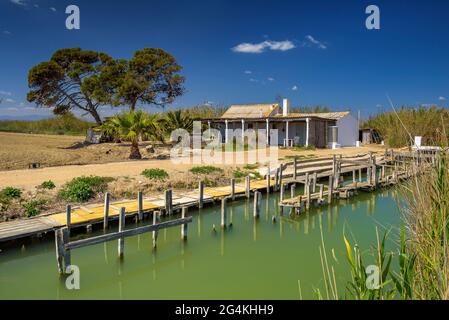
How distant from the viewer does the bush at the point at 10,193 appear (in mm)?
11166

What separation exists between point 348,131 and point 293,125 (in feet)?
22.7

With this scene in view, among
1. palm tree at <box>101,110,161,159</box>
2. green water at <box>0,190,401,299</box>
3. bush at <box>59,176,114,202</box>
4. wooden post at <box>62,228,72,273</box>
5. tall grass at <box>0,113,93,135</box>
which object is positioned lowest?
green water at <box>0,190,401,299</box>

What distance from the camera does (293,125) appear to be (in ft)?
117

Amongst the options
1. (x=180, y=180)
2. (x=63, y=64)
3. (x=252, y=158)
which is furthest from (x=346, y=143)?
(x=63, y=64)

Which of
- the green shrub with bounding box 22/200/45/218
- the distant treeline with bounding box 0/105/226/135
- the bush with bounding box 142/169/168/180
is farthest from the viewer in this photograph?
the distant treeline with bounding box 0/105/226/135

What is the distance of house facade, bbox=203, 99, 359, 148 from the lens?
34094mm

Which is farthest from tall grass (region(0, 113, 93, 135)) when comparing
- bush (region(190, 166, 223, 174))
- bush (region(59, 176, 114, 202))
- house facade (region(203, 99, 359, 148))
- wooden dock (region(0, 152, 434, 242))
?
wooden dock (region(0, 152, 434, 242))

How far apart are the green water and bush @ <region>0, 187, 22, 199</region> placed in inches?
107

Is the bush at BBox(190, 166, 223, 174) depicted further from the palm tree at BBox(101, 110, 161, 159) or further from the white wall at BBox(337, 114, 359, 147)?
the white wall at BBox(337, 114, 359, 147)

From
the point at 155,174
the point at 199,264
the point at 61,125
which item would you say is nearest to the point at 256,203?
the point at 199,264

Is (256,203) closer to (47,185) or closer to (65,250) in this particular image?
(65,250)

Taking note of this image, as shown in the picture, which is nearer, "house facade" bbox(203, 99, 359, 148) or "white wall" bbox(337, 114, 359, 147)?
"house facade" bbox(203, 99, 359, 148)
